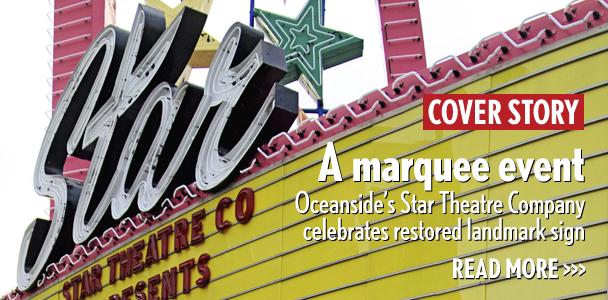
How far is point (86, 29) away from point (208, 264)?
366 inches

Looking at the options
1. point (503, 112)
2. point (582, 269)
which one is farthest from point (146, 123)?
point (582, 269)

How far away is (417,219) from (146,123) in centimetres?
637

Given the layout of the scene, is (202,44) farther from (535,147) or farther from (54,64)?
(535,147)

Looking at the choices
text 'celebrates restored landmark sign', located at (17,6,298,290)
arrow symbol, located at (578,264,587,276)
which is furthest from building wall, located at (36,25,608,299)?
text 'celebrates restored landmark sign', located at (17,6,298,290)

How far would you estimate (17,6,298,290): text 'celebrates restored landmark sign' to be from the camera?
53.5ft

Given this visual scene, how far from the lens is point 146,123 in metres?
18.3

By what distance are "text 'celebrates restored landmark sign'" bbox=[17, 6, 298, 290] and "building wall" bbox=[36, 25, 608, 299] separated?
3.21 ft

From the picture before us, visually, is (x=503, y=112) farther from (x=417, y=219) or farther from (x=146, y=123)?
(x=146, y=123)

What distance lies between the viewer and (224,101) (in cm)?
1650

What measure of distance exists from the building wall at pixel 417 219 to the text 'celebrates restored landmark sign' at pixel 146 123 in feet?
3.21

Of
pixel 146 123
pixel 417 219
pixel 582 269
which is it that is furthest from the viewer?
pixel 146 123

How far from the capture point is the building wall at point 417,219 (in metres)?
11.6

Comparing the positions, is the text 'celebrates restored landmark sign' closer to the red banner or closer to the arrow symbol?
the red banner

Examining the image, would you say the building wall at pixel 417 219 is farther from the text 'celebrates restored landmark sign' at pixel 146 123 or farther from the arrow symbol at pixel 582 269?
the text 'celebrates restored landmark sign' at pixel 146 123
